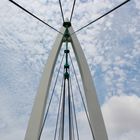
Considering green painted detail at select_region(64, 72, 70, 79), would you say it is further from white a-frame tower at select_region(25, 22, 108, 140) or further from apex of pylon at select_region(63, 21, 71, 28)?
apex of pylon at select_region(63, 21, 71, 28)

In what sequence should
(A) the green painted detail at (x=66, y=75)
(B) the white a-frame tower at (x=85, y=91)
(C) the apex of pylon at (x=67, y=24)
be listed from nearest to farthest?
(B) the white a-frame tower at (x=85, y=91) < (C) the apex of pylon at (x=67, y=24) < (A) the green painted detail at (x=66, y=75)

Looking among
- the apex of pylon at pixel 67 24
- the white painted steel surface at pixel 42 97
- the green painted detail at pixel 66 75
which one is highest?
the apex of pylon at pixel 67 24

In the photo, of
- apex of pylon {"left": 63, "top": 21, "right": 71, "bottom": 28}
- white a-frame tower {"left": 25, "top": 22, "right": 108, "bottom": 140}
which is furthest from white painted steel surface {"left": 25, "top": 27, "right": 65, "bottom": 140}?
apex of pylon {"left": 63, "top": 21, "right": 71, "bottom": 28}

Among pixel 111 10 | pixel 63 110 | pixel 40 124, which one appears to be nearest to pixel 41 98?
pixel 40 124

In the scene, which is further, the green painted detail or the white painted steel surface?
the green painted detail

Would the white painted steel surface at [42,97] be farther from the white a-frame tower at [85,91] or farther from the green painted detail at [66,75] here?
the green painted detail at [66,75]

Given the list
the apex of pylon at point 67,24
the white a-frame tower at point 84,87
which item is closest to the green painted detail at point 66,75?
the white a-frame tower at point 84,87

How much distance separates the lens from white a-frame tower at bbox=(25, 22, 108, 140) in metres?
17.1

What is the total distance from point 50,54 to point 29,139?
5118mm

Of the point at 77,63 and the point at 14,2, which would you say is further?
the point at 77,63

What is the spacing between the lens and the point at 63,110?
2259 cm

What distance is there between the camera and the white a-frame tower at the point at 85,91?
17109 millimetres

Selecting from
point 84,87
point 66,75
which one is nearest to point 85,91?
point 84,87

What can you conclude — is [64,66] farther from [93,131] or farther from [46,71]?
[93,131]
